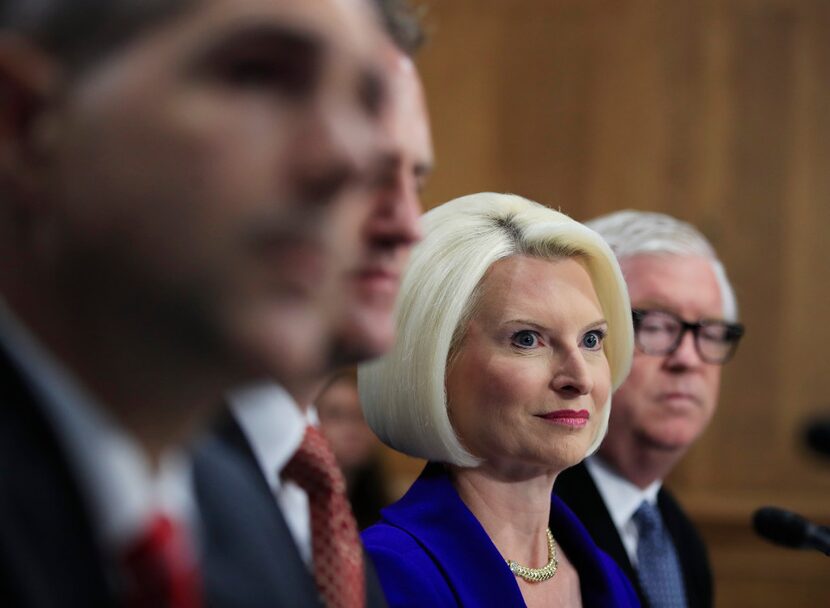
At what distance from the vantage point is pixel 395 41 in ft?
3.48

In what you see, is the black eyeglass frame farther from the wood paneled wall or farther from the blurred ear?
the wood paneled wall

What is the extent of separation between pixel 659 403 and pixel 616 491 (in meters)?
0.25

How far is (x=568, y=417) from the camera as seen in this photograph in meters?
2.14

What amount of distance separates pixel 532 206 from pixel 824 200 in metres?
4.44

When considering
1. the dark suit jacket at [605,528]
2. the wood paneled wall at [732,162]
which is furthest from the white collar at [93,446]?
the wood paneled wall at [732,162]

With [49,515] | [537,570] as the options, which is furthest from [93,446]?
[537,570]

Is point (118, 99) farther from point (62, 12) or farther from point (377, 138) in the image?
point (377, 138)

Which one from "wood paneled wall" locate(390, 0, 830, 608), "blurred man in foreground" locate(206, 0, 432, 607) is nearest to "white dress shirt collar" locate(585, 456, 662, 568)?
"blurred man in foreground" locate(206, 0, 432, 607)

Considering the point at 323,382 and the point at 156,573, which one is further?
the point at 323,382

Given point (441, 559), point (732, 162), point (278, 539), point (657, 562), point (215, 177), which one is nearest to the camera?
point (215, 177)

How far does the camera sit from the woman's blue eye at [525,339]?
2170 millimetres

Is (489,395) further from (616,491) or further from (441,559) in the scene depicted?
(616,491)

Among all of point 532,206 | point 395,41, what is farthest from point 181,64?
point 532,206

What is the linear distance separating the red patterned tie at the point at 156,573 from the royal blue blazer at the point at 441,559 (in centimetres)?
120
